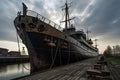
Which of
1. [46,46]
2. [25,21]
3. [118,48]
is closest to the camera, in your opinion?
[25,21]

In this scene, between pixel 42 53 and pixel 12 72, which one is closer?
pixel 42 53

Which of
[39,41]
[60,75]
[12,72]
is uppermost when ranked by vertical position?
[39,41]

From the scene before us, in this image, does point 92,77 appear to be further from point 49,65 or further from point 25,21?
point 25,21

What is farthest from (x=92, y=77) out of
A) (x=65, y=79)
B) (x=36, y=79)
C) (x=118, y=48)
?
(x=118, y=48)

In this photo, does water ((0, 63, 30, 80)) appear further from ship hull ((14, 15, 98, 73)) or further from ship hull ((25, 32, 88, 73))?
ship hull ((14, 15, 98, 73))

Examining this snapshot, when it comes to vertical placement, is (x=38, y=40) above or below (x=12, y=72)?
above

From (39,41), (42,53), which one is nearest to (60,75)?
(42,53)

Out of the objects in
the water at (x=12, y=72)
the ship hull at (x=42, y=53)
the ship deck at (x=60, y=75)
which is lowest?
the water at (x=12, y=72)

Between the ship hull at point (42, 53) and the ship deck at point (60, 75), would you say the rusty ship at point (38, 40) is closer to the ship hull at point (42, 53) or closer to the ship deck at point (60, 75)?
the ship hull at point (42, 53)

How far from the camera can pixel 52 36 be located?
39.4 ft

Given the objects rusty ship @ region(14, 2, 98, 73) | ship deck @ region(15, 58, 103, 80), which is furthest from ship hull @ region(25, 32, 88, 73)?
ship deck @ region(15, 58, 103, 80)

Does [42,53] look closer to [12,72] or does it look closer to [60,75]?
[60,75]

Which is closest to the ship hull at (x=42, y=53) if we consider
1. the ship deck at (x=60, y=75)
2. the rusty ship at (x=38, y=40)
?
the rusty ship at (x=38, y=40)

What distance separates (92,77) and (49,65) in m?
5.76
